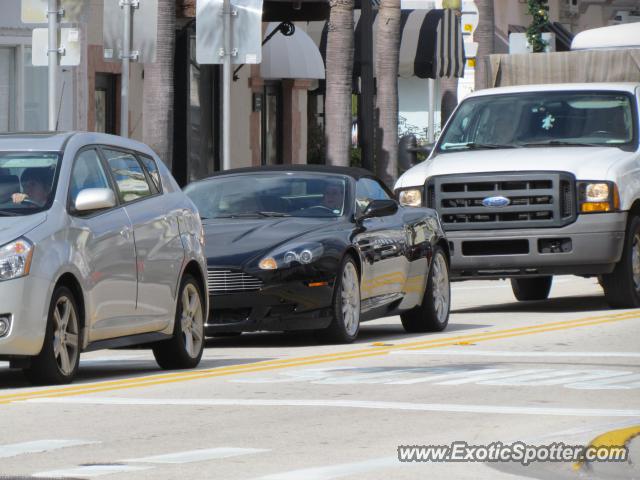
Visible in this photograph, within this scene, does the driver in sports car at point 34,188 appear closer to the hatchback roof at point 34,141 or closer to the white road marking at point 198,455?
the hatchback roof at point 34,141

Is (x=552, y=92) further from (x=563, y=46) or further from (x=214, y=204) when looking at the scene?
(x=563, y=46)

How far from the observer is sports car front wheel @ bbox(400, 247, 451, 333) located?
17594mm

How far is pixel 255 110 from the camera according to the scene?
39.2 metres

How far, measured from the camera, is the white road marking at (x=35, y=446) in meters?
9.00

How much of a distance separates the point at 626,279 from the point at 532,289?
8.99ft

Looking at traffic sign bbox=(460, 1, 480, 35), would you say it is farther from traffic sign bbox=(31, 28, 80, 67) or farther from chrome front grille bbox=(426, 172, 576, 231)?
traffic sign bbox=(31, 28, 80, 67)

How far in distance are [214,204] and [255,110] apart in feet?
73.3

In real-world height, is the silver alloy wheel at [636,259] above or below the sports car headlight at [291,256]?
below

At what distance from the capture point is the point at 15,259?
38.5ft

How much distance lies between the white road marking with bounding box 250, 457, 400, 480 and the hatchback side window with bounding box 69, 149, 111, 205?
443 centimetres

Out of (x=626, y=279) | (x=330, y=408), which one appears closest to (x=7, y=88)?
(x=626, y=279)

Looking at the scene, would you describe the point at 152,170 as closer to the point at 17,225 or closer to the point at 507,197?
the point at 17,225

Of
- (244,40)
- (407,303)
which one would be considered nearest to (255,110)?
(244,40)

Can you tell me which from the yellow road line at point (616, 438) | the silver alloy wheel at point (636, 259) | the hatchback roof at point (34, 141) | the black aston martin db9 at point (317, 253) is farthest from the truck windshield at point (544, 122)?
the yellow road line at point (616, 438)
